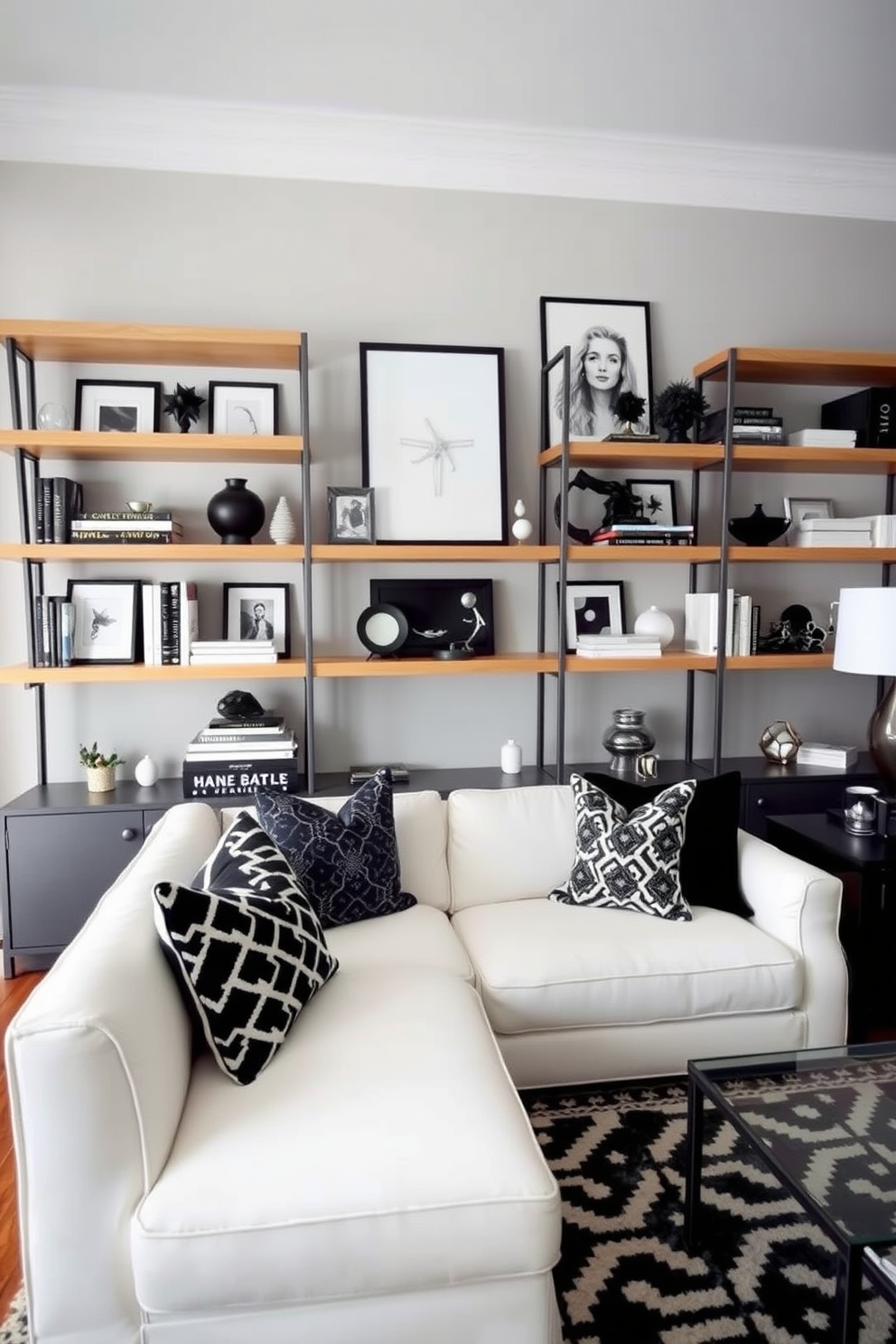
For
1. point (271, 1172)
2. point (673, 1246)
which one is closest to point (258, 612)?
point (271, 1172)

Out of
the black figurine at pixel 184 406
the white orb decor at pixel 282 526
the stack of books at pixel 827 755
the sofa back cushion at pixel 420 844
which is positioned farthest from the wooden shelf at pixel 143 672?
the stack of books at pixel 827 755

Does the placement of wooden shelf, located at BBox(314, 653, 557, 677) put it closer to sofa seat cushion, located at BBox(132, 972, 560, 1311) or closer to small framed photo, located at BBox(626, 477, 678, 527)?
→ small framed photo, located at BBox(626, 477, 678, 527)

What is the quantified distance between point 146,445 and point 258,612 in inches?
28.7

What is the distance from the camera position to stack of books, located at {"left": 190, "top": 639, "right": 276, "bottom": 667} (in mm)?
3127

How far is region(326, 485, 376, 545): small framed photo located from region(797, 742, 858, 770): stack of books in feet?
6.23

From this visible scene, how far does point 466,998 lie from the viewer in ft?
6.43

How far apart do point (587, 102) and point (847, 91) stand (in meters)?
0.86

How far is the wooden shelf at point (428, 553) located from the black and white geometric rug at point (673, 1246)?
5.98ft

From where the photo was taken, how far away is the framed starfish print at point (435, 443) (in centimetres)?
338

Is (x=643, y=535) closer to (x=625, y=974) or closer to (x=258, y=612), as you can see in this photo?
(x=258, y=612)

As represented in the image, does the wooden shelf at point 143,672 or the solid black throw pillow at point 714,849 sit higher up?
the wooden shelf at point 143,672

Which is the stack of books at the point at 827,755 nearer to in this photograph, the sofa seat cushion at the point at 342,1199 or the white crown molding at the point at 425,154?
the white crown molding at the point at 425,154

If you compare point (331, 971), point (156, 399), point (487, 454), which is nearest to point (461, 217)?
point (487, 454)

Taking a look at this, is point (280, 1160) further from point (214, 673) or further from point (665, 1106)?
point (214, 673)
